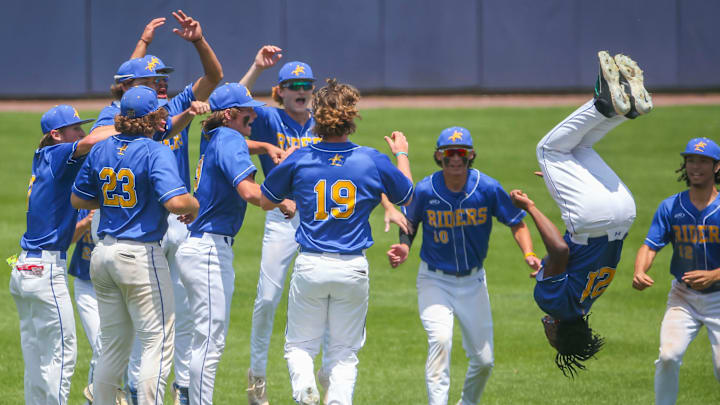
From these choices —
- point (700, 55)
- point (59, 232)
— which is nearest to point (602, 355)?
point (59, 232)

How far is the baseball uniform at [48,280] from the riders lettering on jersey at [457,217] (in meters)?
2.90

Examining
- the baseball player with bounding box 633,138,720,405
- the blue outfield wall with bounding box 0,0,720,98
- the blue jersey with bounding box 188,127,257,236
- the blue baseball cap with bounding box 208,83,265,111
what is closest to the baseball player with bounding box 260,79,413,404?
the blue jersey with bounding box 188,127,257,236

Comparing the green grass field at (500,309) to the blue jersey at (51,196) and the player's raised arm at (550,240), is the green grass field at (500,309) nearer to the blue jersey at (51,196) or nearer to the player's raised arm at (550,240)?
the blue jersey at (51,196)

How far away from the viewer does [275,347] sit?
9930 mm

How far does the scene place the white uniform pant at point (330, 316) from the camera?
234 inches

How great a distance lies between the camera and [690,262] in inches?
291

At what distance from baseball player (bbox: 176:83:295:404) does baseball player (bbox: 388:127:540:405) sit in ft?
4.46

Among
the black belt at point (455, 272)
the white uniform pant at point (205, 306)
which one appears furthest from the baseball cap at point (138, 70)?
the black belt at point (455, 272)

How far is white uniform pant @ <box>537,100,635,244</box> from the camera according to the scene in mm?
6027

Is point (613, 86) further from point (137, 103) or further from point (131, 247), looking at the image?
point (131, 247)

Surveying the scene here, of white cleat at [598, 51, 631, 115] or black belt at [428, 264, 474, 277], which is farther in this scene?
black belt at [428, 264, 474, 277]

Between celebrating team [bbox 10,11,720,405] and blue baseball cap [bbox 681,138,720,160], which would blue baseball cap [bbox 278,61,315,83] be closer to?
celebrating team [bbox 10,11,720,405]

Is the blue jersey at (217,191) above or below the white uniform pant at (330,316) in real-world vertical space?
above

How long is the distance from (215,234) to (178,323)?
45.0 inches
